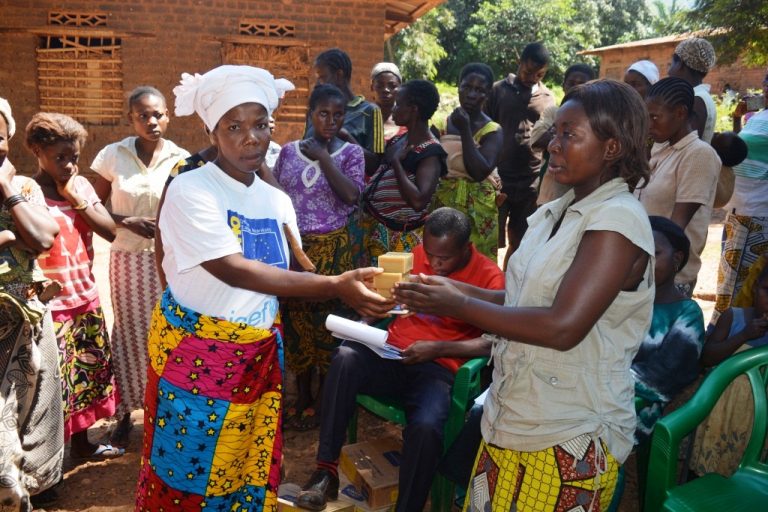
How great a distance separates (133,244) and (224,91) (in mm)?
1954

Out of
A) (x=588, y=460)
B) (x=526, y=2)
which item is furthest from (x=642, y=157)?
(x=526, y=2)

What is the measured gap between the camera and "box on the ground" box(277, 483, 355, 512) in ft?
9.46

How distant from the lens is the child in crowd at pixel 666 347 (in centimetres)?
282

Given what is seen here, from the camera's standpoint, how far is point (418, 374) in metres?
3.23

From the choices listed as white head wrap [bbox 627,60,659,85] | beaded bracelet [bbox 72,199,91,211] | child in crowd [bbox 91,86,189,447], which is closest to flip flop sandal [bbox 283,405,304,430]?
child in crowd [bbox 91,86,189,447]

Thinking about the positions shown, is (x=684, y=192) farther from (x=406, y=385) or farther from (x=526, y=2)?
(x=526, y=2)

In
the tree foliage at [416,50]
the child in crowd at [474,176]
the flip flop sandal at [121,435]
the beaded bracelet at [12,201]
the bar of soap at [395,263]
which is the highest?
the tree foliage at [416,50]

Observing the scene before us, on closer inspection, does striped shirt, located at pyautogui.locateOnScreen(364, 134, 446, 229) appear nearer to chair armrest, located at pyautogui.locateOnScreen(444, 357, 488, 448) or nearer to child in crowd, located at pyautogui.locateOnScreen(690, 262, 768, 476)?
chair armrest, located at pyautogui.locateOnScreen(444, 357, 488, 448)

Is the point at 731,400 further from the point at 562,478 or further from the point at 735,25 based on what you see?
the point at 735,25

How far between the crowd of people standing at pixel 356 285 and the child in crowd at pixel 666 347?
1cm

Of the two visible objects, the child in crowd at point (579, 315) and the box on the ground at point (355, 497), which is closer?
the child in crowd at point (579, 315)

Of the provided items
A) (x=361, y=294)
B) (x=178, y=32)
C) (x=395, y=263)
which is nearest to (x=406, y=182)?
(x=395, y=263)

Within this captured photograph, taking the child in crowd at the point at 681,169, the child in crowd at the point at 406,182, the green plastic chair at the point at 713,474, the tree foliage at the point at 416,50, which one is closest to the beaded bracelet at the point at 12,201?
the child in crowd at the point at 406,182

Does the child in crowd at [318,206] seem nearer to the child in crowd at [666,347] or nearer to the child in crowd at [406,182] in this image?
the child in crowd at [406,182]
